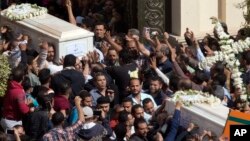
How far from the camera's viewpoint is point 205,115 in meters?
18.7

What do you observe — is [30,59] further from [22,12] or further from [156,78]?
[22,12]

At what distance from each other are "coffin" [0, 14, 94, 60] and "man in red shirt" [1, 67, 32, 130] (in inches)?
101

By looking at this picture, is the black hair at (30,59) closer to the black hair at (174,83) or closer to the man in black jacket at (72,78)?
the man in black jacket at (72,78)

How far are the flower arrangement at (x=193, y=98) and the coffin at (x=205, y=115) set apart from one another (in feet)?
0.30

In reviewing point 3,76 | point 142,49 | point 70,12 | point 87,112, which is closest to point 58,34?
point 142,49

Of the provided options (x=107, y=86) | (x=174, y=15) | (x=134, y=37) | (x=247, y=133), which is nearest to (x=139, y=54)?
(x=134, y=37)

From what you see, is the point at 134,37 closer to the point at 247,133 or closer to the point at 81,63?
the point at 81,63

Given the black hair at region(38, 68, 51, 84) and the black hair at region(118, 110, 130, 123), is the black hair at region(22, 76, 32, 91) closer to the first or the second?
the black hair at region(38, 68, 51, 84)

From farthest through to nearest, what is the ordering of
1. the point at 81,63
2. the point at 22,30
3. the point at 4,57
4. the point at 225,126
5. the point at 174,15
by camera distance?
the point at 174,15
the point at 22,30
the point at 81,63
the point at 4,57
the point at 225,126

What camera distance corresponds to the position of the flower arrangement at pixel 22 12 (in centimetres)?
2414

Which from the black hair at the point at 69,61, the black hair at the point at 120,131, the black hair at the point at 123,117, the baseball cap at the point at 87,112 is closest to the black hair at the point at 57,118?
the baseball cap at the point at 87,112

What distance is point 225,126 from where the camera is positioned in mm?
17625

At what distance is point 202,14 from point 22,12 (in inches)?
162

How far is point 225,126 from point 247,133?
5.10 ft
